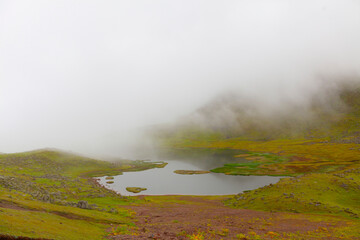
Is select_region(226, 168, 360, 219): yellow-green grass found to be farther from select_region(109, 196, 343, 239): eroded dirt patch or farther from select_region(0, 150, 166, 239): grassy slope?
select_region(0, 150, 166, 239): grassy slope

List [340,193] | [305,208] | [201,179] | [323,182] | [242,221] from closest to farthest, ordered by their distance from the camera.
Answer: [242,221] → [305,208] → [340,193] → [323,182] → [201,179]

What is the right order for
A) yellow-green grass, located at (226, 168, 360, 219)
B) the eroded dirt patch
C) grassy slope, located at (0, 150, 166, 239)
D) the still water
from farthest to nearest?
the still water → yellow-green grass, located at (226, 168, 360, 219) → the eroded dirt patch → grassy slope, located at (0, 150, 166, 239)

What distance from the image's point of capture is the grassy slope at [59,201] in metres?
23.0

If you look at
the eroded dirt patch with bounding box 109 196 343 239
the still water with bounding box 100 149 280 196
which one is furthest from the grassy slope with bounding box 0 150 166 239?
the still water with bounding box 100 149 280 196

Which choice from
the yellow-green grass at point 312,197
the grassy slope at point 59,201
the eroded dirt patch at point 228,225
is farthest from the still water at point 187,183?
the eroded dirt patch at point 228,225

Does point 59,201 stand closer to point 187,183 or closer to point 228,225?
point 228,225

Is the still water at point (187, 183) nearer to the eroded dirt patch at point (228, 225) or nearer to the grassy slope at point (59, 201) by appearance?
the grassy slope at point (59, 201)

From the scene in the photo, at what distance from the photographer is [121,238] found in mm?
26125

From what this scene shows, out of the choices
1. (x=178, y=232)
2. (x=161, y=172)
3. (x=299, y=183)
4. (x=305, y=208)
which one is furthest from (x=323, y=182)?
(x=161, y=172)

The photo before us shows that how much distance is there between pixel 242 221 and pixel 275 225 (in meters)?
6.22

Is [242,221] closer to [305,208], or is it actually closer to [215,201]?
[305,208]

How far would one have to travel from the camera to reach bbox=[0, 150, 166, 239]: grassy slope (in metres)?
23.0

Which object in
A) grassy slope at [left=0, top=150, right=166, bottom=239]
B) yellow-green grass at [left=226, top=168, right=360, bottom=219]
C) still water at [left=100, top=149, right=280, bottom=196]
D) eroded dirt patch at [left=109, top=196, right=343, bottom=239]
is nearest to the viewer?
grassy slope at [left=0, top=150, right=166, bottom=239]

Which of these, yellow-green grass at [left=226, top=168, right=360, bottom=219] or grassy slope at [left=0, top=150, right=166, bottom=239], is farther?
yellow-green grass at [left=226, top=168, right=360, bottom=219]
